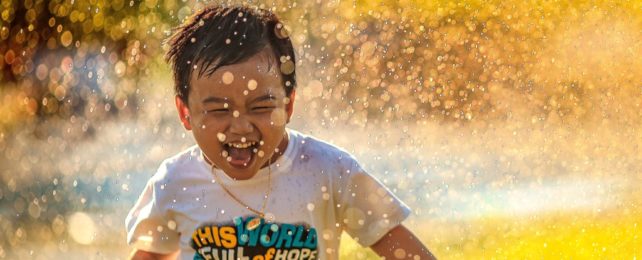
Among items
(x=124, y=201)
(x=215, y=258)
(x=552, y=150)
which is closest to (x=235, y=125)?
(x=215, y=258)

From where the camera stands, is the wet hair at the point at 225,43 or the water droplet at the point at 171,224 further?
the water droplet at the point at 171,224

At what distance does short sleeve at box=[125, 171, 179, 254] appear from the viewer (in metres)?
3.57

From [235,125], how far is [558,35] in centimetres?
609

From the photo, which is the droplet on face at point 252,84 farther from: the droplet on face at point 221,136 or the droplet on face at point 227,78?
the droplet on face at point 221,136

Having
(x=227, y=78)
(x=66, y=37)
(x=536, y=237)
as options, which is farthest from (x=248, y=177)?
(x=66, y=37)

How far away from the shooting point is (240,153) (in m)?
3.40

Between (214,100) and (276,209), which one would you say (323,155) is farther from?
(214,100)

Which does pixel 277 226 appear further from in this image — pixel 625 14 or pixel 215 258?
pixel 625 14

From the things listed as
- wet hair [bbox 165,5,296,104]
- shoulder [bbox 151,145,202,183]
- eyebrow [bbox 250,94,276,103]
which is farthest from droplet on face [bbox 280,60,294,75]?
shoulder [bbox 151,145,202,183]

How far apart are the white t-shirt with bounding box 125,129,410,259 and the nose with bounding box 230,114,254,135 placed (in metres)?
0.19

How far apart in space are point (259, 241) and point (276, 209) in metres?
0.11

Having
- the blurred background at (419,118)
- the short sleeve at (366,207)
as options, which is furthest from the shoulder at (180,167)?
the blurred background at (419,118)

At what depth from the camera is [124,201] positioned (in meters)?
7.62

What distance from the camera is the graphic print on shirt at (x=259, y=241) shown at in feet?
11.2
